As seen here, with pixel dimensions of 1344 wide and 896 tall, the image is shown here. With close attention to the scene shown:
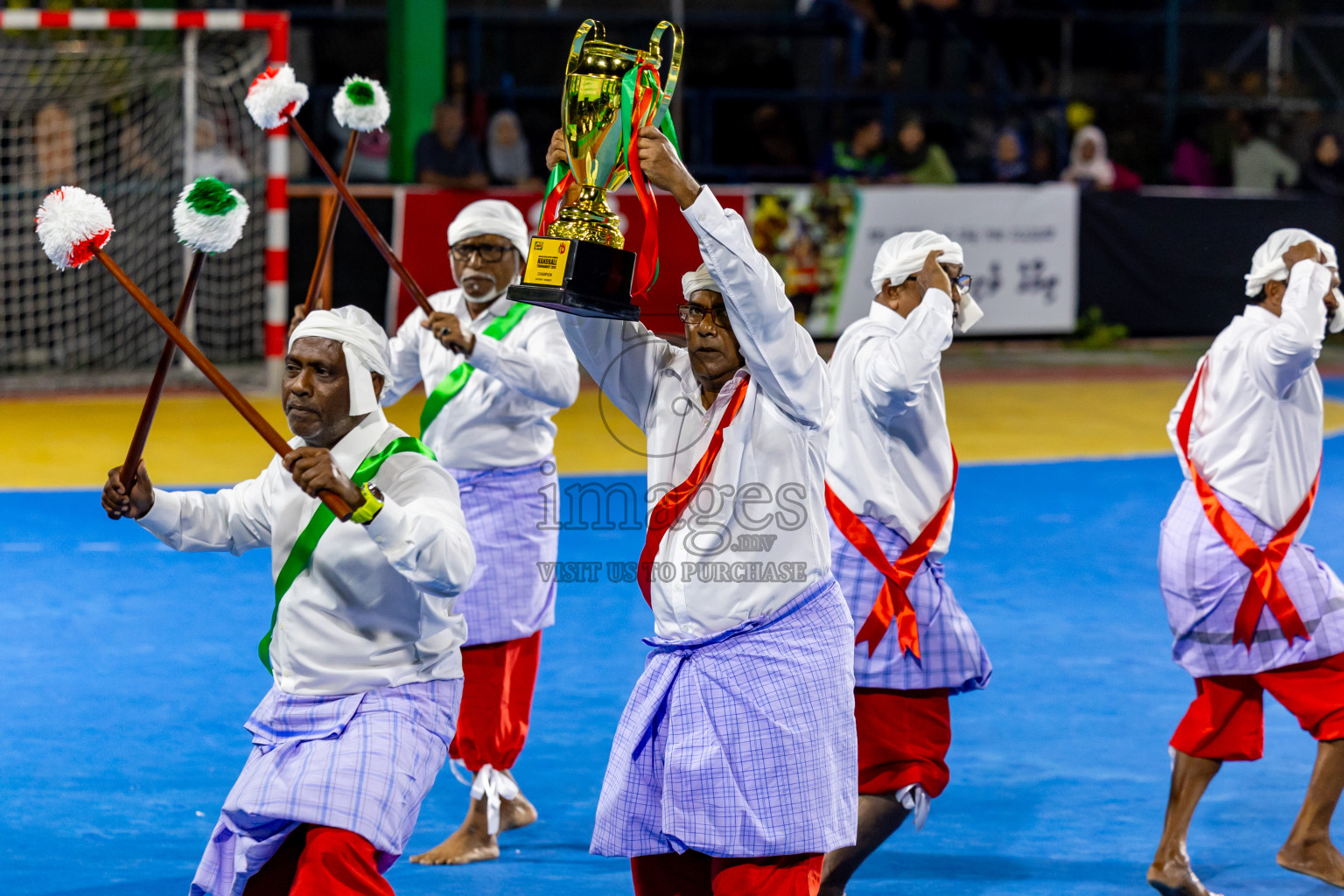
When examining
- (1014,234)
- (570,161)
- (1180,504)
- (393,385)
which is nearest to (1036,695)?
(1180,504)

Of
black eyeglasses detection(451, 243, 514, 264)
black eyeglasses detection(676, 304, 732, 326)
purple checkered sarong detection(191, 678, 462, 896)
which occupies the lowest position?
purple checkered sarong detection(191, 678, 462, 896)

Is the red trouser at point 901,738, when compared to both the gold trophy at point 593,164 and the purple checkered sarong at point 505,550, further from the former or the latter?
the gold trophy at point 593,164

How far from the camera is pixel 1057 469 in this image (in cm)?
1216

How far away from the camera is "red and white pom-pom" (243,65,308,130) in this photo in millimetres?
4699

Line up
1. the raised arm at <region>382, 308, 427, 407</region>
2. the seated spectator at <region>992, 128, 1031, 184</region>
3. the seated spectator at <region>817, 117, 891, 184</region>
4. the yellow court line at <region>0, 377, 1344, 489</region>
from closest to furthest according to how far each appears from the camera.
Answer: the raised arm at <region>382, 308, 427, 407</region> < the yellow court line at <region>0, 377, 1344, 489</region> < the seated spectator at <region>817, 117, 891, 184</region> < the seated spectator at <region>992, 128, 1031, 184</region>

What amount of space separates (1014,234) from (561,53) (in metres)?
6.09

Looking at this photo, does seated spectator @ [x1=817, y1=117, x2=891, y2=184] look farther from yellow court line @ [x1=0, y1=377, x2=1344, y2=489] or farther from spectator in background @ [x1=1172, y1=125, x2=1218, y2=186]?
spectator in background @ [x1=1172, y1=125, x2=1218, y2=186]

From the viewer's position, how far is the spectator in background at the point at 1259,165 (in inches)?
755

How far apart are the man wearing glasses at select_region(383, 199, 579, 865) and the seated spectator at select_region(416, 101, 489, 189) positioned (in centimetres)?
949

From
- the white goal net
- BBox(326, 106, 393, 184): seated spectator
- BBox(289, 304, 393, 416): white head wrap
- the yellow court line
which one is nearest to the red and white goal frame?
the white goal net

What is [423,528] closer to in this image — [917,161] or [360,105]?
[360,105]

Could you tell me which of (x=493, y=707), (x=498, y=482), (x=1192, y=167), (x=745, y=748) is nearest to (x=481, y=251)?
(x=498, y=482)

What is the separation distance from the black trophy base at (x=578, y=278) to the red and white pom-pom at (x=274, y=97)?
1203mm

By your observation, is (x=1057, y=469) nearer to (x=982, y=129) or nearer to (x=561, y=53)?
(x=982, y=129)
